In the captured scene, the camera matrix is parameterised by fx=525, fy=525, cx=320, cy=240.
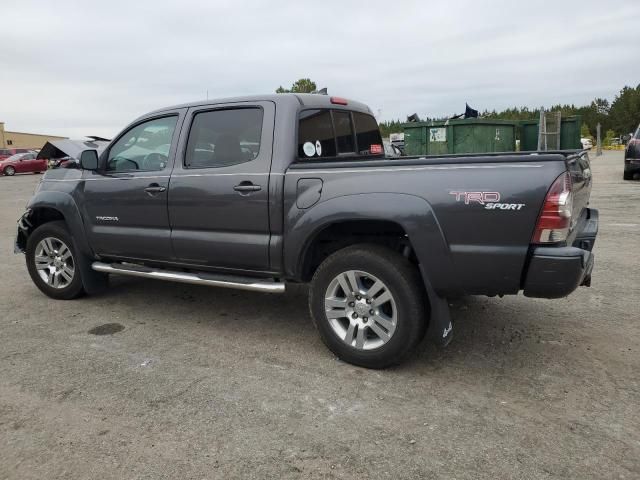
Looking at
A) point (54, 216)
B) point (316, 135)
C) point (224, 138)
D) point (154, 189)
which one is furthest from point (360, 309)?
point (54, 216)

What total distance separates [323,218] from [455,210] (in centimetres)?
89

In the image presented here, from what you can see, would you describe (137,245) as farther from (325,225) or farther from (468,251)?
(468,251)

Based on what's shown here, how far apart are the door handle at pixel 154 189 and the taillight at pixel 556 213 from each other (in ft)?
9.54

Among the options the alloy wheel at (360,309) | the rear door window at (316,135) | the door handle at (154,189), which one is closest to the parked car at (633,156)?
the rear door window at (316,135)

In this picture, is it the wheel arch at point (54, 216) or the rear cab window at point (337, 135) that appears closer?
the rear cab window at point (337, 135)

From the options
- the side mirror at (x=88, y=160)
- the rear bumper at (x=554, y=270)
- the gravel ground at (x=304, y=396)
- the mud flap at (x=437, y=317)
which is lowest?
the gravel ground at (x=304, y=396)

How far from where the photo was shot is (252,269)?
158 inches

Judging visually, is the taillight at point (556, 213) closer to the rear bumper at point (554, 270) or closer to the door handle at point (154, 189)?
the rear bumper at point (554, 270)

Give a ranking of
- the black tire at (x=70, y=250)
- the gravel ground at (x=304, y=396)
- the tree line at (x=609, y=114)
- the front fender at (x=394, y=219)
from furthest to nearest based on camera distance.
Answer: the tree line at (x=609, y=114) < the black tire at (x=70, y=250) < the front fender at (x=394, y=219) < the gravel ground at (x=304, y=396)

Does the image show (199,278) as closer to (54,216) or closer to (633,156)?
(54,216)

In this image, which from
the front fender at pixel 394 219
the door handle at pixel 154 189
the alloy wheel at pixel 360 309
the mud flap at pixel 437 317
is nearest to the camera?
the front fender at pixel 394 219

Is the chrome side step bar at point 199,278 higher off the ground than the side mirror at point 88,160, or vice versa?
the side mirror at point 88,160

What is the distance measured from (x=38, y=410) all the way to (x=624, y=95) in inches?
4084

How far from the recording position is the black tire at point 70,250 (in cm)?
513
